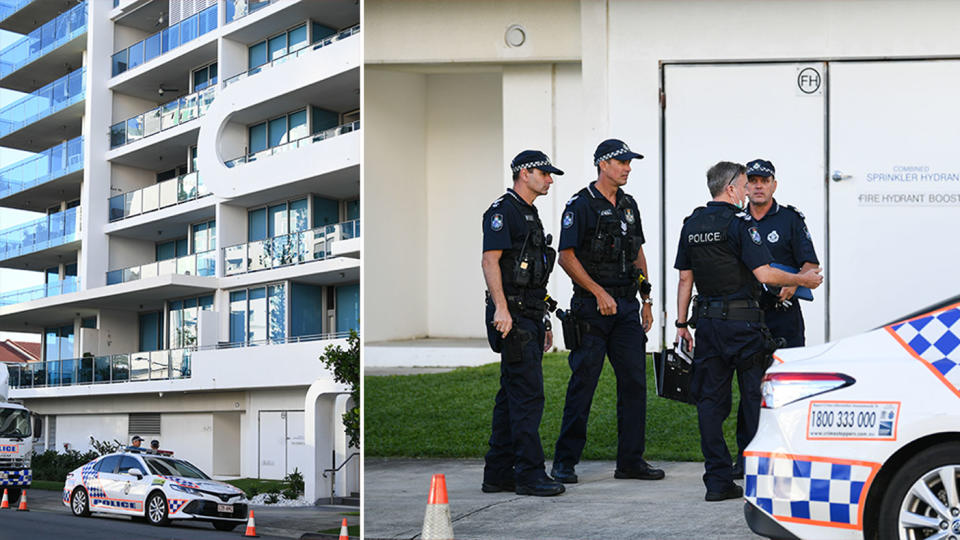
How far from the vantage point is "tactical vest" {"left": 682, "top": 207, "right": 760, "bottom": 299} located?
539 centimetres

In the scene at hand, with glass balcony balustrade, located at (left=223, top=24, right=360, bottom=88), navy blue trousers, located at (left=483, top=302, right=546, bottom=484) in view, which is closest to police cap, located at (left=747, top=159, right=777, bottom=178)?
navy blue trousers, located at (left=483, top=302, right=546, bottom=484)

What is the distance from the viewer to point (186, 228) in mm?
4586

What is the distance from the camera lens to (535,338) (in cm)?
539

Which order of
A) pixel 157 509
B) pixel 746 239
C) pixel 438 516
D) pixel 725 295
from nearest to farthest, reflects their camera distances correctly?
pixel 438 516 → pixel 157 509 → pixel 746 239 → pixel 725 295

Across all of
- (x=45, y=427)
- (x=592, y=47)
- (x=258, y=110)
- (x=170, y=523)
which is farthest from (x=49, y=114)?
(x=592, y=47)

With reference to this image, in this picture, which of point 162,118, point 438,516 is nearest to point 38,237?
point 162,118

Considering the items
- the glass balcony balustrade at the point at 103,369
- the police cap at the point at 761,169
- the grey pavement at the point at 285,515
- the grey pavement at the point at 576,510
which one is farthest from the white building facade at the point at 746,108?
the glass balcony balustrade at the point at 103,369

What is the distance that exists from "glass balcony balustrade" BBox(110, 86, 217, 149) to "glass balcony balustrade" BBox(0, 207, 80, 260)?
0.39 metres

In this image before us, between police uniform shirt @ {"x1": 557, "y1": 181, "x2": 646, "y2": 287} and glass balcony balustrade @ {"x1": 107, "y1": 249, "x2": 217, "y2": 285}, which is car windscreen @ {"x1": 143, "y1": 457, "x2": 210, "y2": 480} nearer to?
glass balcony balustrade @ {"x1": 107, "y1": 249, "x2": 217, "y2": 285}

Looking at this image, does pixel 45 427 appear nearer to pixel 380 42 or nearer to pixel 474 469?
pixel 474 469

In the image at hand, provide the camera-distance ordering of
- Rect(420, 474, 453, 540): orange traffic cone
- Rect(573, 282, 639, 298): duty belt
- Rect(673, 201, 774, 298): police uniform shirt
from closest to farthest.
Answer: Rect(420, 474, 453, 540): orange traffic cone < Rect(673, 201, 774, 298): police uniform shirt < Rect(573, 282, 639, 298): duty belt

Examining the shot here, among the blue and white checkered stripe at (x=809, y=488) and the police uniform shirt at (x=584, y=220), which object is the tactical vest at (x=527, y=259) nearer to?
the police uniform shirt at (x=584, y=220)

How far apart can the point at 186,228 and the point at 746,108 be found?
21.1 feet

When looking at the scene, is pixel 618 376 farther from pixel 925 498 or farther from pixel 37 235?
pixel 37 235
